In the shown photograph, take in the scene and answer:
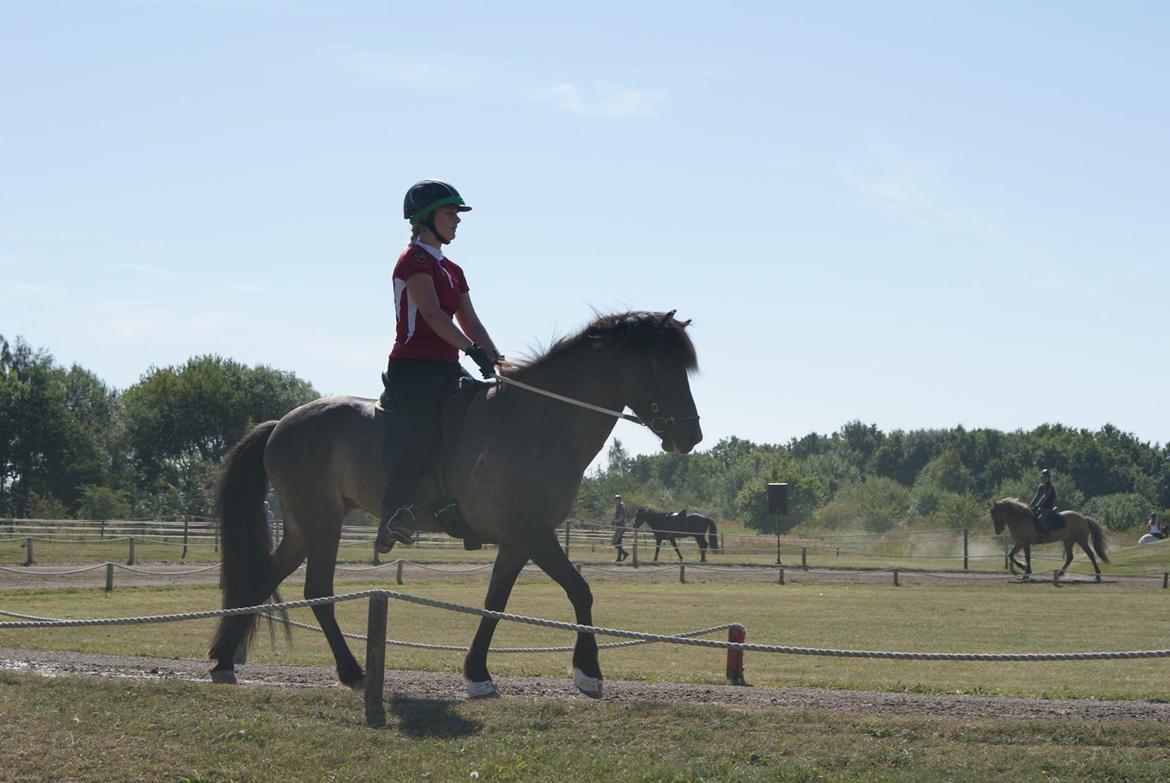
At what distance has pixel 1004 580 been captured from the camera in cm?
4109

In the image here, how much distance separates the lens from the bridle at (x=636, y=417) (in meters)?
10.5

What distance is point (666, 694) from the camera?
1070 centimetres

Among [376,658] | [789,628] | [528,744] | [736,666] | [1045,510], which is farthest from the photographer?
[1045,510]

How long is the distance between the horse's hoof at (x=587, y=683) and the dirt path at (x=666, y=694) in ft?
0.29

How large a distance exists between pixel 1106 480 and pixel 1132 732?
443 feet

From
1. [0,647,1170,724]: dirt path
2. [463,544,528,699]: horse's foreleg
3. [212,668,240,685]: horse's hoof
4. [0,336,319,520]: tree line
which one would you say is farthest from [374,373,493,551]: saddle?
[0,336,319,520]: tree line

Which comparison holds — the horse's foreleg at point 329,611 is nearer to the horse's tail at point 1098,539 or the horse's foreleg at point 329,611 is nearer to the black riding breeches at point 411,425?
the black riding breeches at point 411,425

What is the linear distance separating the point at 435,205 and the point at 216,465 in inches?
2163

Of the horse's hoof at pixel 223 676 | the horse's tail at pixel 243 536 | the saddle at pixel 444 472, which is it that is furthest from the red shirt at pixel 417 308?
the horse's hoof at pixel 223 676

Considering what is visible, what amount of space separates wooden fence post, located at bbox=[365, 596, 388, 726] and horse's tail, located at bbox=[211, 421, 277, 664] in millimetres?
2499

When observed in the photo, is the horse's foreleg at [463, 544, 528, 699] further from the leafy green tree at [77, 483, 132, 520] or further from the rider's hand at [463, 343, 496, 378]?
the leafy green tree at [77, 483, 132, 520]

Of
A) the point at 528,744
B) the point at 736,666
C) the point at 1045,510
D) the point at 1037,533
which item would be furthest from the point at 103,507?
the point at 528,744

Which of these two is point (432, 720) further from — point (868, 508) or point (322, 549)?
point (868, 508)

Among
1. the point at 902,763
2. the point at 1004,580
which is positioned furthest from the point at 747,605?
the point at 902,763
